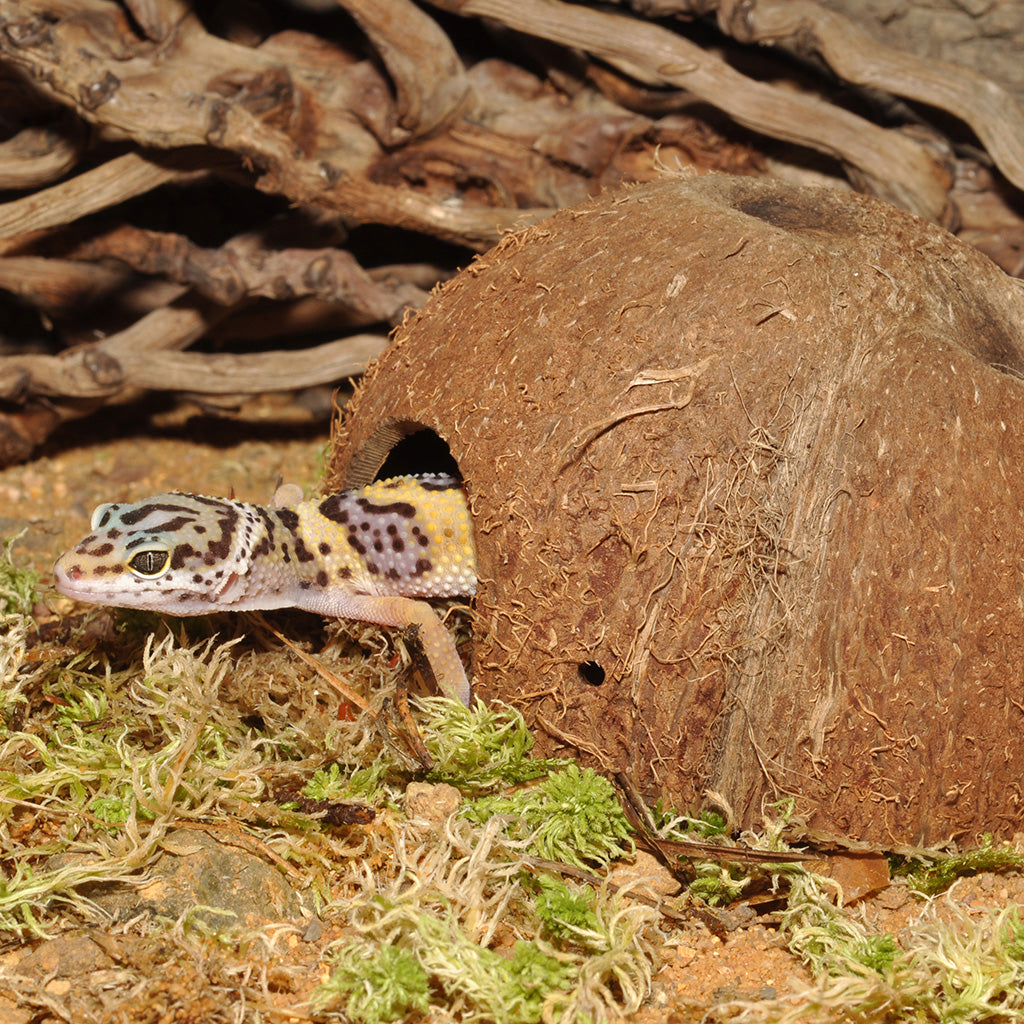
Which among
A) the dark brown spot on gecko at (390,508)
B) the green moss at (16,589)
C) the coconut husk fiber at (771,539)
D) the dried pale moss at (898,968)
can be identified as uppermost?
the coconut husk fiber at (771,539)

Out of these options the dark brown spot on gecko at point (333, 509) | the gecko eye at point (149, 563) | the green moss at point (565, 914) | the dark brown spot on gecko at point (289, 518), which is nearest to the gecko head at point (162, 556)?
the gecko eye at point (149, 563)

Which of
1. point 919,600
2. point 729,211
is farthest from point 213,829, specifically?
point 729,211

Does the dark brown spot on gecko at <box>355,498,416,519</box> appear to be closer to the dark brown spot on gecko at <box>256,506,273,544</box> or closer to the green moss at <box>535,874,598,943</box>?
the dark brown spot on gecko at <box>256,506,273,544</box>

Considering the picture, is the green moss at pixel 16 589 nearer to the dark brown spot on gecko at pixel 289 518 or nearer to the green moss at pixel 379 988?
the dark brown spot on gecko at pixel 289 518

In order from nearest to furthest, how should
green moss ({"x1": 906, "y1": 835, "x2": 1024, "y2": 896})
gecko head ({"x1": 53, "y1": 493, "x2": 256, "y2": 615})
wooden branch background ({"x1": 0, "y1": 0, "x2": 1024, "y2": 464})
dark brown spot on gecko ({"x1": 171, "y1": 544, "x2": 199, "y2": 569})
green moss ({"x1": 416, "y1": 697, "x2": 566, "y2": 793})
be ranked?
green moss ({"x1": 906, "y1": 835, "x2": 1024, "y2": 896}) < green moss ({"x1": 416, "y1": 697, "x2": 566, "y2": 793}) < gecko head ({"x1": 53, "y1": 493, "x2": 256, "y2": 615}) < dark brown spot on gecko ({"x1": 171, "y1": 544, "x2": 199, "y2": 569}) < wooden branch background ({"x1": 0, "y1": 0, "x2": 1024, "y2": 464})

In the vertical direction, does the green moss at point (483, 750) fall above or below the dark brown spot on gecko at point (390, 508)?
below

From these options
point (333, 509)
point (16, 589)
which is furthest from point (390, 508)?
point (16, 589)

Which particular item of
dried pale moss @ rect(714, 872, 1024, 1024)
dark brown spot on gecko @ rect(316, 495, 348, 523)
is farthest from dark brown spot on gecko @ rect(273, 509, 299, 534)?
dried pale moss @ rect(714, 872, 1024, 1024)

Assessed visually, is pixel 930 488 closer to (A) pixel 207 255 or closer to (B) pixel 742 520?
(B) pixel 742 520
